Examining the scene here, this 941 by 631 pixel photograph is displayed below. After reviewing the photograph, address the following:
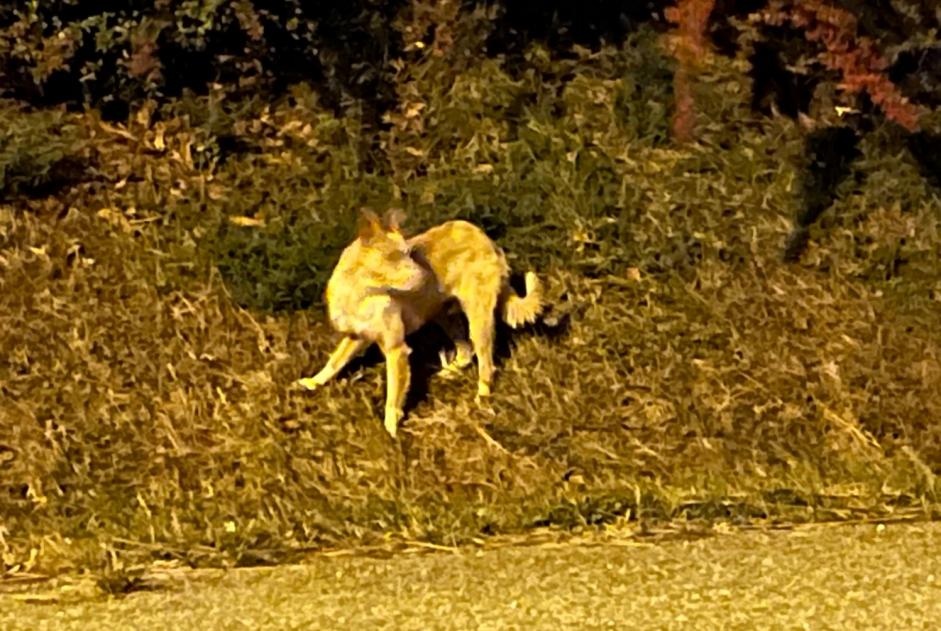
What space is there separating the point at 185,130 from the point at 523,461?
1.98 metres

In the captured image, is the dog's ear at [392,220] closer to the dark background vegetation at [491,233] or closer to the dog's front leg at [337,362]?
the dog's front leg at [337,362]

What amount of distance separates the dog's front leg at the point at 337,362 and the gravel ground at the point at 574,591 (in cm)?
98

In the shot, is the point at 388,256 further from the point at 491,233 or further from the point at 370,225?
the point at 491,233

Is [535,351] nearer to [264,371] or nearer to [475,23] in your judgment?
[264,371]

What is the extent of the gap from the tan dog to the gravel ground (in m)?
0.93

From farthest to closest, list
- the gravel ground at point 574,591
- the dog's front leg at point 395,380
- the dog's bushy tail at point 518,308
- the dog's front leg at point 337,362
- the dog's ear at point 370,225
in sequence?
the dog's bushy tail at point 518,308 < the dog's front leg at point 337,362 < the dog's front leg at point 395,380 < the dog's ear at point 370,225 < the gravel ground at point 574,591

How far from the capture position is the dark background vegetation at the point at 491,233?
425 centimetres

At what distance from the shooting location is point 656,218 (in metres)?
5.25

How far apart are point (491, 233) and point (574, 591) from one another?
6.69ft

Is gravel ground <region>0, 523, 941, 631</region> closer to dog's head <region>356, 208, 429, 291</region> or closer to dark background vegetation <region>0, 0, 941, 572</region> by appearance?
dark background vegetation <region>0, 0, 941, 572</region>

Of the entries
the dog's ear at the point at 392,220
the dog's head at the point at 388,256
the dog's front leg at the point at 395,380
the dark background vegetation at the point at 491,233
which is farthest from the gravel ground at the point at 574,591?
the dog's ear at the point at 392,220

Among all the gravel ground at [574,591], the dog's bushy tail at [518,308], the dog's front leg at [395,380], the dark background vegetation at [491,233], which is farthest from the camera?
the dog's bushy tail at [518,308]

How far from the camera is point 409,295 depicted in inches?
177

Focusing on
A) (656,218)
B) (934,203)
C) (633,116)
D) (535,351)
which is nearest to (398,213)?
(535,351)
